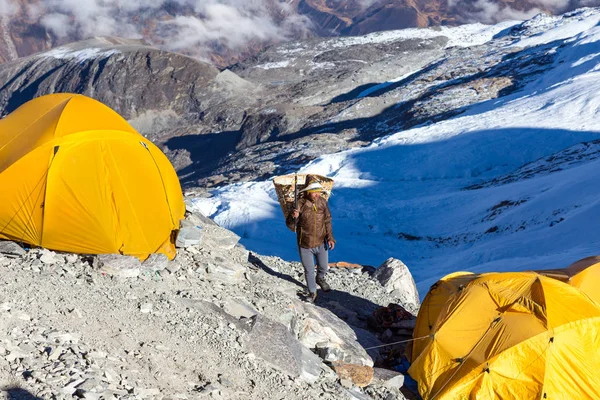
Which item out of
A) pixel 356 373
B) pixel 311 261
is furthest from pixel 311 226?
pixel 356 373

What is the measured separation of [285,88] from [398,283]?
76.5m

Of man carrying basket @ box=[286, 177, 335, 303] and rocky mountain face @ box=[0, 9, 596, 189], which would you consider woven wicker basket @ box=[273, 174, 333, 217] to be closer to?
man carrying basket @ box=[286, 177, 335, 303]

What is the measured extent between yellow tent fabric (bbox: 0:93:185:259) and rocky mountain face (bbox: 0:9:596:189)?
3293 centimetres

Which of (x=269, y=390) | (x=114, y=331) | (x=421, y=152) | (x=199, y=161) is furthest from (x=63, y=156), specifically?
(x=199, y=161)

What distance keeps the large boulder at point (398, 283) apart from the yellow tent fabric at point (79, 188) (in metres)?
4.54

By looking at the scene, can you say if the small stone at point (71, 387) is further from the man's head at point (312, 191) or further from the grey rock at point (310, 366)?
the man's head at point (312, 191)

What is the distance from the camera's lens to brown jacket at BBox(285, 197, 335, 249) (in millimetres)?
8719

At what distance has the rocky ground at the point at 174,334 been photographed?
4.96m

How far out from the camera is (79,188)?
7934 millimetres

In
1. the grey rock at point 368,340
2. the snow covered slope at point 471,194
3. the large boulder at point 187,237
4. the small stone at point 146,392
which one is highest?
the small stone at point 146,392

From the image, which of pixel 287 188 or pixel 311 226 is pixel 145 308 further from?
pixel 287 188

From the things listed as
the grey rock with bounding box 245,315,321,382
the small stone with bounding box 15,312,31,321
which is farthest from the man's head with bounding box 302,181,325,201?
the small stone with bounding box 15,312,31,321

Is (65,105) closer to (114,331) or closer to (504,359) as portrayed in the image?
(114,331)

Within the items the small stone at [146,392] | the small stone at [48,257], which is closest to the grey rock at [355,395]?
the small stone at [146,392]
